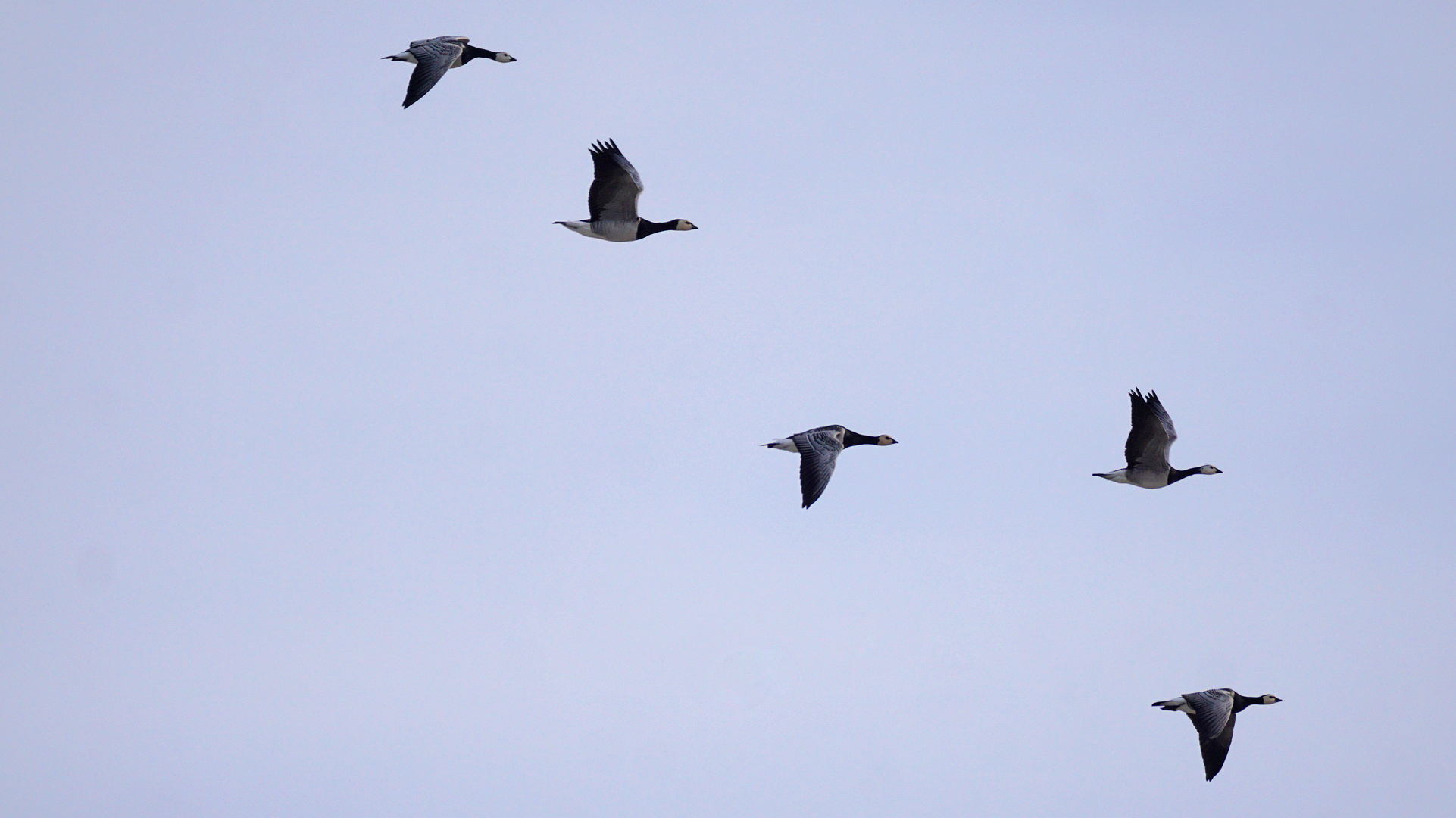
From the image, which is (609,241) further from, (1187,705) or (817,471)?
(1187,705)

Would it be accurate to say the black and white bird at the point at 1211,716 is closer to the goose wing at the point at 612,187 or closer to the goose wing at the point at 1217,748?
the goose wing at the point at 1217,748

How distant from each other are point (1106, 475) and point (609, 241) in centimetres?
881

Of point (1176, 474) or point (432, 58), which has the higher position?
point (432, 58)

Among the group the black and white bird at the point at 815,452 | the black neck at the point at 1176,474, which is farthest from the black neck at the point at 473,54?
the black neck at the point at 1176,474

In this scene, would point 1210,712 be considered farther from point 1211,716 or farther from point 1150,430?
point 1150,430

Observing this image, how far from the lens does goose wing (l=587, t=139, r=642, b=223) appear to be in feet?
85.7

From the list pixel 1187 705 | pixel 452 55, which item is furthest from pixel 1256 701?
pixel 452 55

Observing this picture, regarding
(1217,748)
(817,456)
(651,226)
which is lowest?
(1217,748)

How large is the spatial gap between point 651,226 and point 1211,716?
11.4m

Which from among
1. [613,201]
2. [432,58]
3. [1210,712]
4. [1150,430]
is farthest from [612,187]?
[1210,712]

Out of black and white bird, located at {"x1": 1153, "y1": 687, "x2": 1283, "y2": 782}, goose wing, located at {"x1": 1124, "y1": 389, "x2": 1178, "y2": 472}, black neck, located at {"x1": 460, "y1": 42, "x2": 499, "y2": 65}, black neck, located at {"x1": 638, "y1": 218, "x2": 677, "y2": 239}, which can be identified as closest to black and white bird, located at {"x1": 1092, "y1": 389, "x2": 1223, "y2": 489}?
goose wing, located at {"x1": 1124, "y1": 389, "x2": 1178, "y2": 472}

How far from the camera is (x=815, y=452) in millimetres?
26156

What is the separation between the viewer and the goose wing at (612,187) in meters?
26.1

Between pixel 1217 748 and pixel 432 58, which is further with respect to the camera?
pixel 432 58
